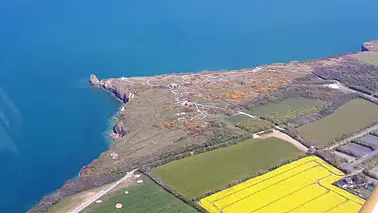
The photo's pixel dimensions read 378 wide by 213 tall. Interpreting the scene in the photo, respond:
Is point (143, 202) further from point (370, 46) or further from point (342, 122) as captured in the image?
point (370, 46)

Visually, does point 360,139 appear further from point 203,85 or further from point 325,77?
point 203,85

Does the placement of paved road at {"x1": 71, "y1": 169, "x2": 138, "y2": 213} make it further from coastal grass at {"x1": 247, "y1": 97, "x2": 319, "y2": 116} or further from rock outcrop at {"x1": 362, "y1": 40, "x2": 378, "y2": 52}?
rock outcrop at {"x1": 362, "y1": 40, "x2": 378, "y2": 52}

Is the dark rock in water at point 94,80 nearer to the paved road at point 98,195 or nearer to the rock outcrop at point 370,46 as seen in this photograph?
the paved road at point 98,195

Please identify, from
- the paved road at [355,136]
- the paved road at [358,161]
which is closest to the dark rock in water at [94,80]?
the paved road at [355,136]

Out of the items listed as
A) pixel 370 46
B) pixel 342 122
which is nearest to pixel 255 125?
pixel 342 122

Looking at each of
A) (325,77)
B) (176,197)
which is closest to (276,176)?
(176,197)

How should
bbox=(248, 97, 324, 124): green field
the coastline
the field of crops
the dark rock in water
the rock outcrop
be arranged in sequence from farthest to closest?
the rock outcrop
the dark rock in water
bbox=(248, 97, 324, 124): green field
the coastline
the field of crops

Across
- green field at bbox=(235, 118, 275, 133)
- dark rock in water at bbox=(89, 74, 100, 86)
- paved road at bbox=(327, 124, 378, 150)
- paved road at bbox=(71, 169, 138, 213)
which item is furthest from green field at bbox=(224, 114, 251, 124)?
dark rock in water at bbox=(89, 74, 100, 86)
